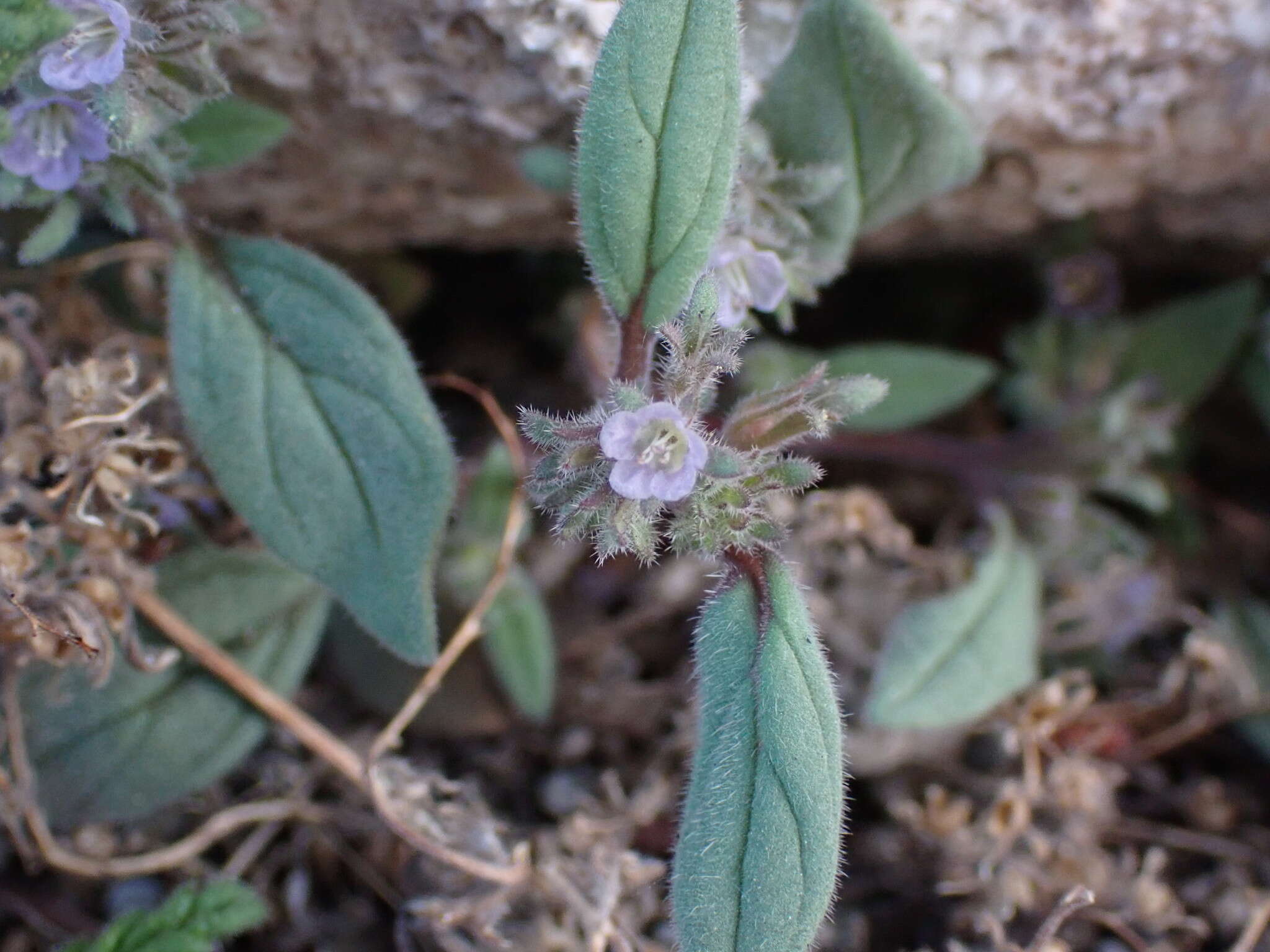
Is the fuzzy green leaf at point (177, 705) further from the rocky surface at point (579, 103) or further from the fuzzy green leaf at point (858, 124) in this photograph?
the fuzzy green leaf at point (858, 124)

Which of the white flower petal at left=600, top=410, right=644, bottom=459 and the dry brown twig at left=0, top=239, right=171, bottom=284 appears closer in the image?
the white flower petal at left=600, top=410, right=644, bottom=459

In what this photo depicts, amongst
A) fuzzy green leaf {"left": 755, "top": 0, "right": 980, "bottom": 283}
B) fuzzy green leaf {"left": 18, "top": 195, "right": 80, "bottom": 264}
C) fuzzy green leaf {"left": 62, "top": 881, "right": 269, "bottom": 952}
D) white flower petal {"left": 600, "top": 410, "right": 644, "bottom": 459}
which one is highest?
fuzzy green leaf {"left": 755, "top": 0, "right": 980, "bottom": 283}

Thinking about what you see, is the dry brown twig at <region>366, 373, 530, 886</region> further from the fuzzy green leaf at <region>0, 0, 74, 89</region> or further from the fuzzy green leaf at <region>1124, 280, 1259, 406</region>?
the fuzzy green leaf at <region>1124, 280, 1259, 406</region>

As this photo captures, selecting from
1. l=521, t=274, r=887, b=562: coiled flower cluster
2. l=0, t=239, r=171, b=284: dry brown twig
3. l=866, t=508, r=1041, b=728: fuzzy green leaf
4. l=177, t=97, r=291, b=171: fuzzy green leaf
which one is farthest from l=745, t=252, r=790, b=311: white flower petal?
l=0, t=239, r=171, b=284: dry brown twig

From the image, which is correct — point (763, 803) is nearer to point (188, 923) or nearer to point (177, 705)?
point (188, 923)

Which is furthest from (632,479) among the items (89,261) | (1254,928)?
(1254,928)

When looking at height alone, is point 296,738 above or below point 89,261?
below

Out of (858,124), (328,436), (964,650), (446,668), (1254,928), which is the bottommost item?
(1254,928)
